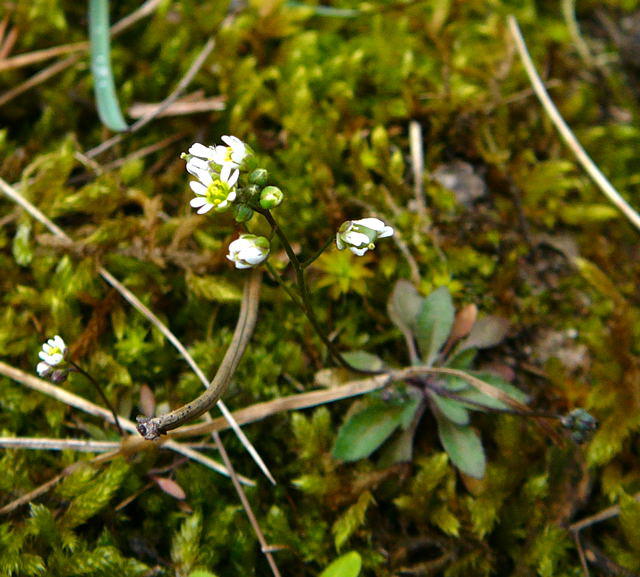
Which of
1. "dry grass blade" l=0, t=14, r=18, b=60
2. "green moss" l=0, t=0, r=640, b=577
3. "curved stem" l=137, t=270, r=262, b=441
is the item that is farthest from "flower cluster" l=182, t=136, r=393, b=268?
"dry grass blade" l=0, t=14, r=18, b=60

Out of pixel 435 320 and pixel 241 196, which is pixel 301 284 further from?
pixel 435 320

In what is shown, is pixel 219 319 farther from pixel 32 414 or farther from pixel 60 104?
pixel 60 104

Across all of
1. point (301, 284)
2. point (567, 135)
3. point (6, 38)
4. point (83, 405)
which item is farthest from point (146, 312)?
point (567, 135)

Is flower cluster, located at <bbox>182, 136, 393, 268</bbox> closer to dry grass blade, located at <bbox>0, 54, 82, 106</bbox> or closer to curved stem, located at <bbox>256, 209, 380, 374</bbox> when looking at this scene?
curved stem, located at <bbox>256, 209, 380, 374</bbox>

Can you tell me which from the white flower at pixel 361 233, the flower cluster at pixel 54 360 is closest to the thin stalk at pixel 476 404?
the white flower at pixel 361 233

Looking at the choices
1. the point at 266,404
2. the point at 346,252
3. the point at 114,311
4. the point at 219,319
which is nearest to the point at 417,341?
the point at 346,252

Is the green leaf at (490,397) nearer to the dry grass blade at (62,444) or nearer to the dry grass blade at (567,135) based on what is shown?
the dry grass blade at (567,135)
